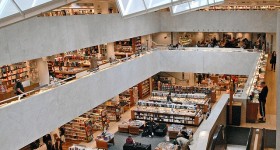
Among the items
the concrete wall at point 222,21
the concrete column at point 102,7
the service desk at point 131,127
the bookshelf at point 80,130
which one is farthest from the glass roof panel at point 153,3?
the concrete wall at point 222,21

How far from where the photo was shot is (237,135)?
404 inches

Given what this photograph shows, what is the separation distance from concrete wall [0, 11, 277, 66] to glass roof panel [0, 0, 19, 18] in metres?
4.46

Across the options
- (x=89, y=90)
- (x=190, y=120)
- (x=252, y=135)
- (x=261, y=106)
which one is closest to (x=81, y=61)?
(x=89, y=90)

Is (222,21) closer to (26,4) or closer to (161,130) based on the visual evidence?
(161,130)

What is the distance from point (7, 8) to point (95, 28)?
9.90 meters

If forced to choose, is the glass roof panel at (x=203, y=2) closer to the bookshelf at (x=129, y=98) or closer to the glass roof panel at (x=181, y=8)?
the glass roof panel at (x=181, y=8)

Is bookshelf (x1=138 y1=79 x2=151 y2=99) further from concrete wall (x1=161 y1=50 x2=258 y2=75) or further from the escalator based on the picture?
the escalator

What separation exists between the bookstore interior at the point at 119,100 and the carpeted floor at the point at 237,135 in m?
2.02

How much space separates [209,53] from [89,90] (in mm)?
10226

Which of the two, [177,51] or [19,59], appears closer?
[19,59]

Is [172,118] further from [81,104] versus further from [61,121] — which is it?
[61,121]

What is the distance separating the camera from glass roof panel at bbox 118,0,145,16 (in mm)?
12234

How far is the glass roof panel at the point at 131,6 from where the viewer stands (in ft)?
40.1

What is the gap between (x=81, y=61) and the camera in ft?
71.3
